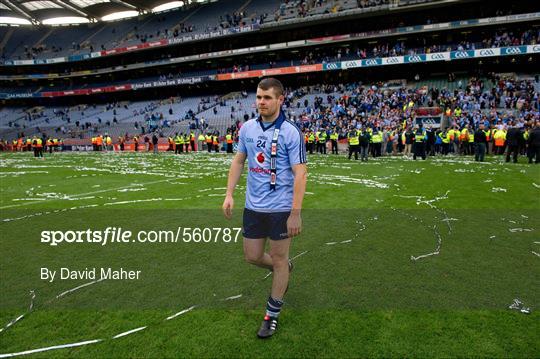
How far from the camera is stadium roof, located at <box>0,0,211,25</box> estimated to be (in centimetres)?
6625

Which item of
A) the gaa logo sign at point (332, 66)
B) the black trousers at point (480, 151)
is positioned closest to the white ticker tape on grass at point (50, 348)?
the black trousers at point (480, 151)

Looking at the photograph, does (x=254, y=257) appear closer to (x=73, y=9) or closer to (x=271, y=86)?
(x=271, y=86)

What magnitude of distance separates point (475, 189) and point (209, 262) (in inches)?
354

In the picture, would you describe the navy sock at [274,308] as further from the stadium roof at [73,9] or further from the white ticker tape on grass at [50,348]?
the stadium roof at [73,9]

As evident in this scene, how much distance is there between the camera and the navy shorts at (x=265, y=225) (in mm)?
3723

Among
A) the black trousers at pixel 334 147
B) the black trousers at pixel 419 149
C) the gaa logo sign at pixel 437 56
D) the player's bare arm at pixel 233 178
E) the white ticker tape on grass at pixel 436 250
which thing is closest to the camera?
the player's bare arm at pixel 233 178

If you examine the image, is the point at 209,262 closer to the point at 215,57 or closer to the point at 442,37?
the point at 442,37

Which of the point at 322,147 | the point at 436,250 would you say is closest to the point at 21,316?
the point at 436,250

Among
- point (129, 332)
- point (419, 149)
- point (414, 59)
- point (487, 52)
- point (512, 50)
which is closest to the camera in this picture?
point (129, 332)

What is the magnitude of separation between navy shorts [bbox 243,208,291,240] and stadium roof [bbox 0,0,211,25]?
69.9 meters

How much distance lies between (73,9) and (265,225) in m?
77.8

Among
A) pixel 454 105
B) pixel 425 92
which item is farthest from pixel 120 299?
pixel 425 92

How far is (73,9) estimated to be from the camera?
2680 inches

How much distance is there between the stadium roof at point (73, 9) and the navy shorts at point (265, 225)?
69887 mm
